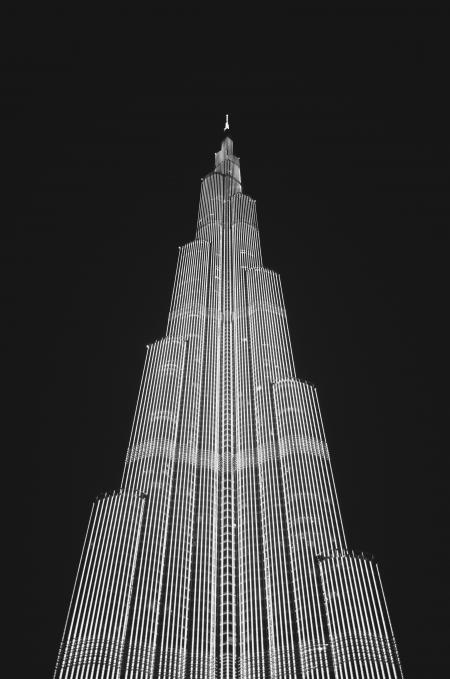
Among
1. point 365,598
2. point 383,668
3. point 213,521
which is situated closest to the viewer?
point 383,668

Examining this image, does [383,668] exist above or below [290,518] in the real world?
below

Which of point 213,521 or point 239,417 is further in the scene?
point 239,417

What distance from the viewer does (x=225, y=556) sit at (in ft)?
516

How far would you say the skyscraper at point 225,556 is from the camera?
12650 centimetres

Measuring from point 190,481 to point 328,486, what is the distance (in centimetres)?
3478

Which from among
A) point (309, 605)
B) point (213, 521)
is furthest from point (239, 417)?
point (309, 605)

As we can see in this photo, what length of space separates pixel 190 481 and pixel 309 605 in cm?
4632

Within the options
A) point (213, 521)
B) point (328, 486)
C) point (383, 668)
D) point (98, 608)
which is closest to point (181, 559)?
point (213, 521)

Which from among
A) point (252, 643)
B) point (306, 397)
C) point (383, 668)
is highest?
point (306, 397)

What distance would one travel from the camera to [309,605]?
134750mm

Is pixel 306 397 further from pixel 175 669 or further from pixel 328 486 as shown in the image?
pixel 175 669

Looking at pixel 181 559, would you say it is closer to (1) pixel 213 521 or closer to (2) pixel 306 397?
(1) pixel 213 521

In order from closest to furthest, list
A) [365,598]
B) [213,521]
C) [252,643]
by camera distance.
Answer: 1. [365,598]
2. [252,643]
3. [213,521]

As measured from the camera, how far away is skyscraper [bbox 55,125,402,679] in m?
126
